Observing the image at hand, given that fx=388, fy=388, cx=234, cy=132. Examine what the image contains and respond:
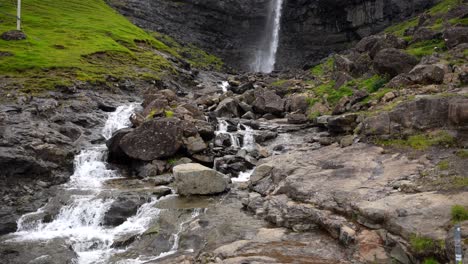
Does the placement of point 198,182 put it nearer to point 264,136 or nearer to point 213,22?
point 264,136

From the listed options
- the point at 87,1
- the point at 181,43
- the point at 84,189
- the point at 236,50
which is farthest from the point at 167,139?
the point at 87,1

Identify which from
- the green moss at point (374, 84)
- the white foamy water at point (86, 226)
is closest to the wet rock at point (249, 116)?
the green moss at point (374, 84)

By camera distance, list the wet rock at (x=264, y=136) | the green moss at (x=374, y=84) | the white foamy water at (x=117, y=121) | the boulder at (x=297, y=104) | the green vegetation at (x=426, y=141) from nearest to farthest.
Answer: the green vegetation at (x=426, y=141) < the green moss at (x=374, y=84) < the wet rock at (x=264, y=136) < the white foamy water at (x=117, y=121) < the boulder at (x=297, y=104)

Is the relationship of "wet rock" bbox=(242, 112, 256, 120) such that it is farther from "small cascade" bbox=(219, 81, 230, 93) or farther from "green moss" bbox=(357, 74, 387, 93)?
"small cascade" bbox=(219, 81, 230, 93)

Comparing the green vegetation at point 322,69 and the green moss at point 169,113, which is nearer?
the green moss at point 169,113

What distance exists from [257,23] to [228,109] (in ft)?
218

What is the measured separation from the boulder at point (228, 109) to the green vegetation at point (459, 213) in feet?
100

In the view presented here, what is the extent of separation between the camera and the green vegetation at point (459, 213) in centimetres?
1095

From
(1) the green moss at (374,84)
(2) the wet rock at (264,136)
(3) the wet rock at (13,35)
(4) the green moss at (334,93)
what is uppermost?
(1) the green moss at (374,84)

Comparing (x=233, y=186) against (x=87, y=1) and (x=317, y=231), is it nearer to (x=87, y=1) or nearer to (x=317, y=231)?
(x=317, y=231)

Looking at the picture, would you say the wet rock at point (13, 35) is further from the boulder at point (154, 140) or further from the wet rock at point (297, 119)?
the wet rock at point (297, 119)

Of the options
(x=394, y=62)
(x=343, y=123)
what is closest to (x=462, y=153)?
(x=343, y=123)

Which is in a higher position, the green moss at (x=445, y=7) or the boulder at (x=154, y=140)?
the green moss at (x=445, y=7)

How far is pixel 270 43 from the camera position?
10062 centimetres
